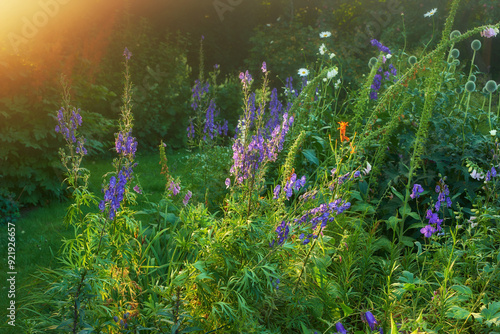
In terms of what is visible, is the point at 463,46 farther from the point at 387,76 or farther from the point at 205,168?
the point at 205,168

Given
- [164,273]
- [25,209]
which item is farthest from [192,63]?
[164,273]

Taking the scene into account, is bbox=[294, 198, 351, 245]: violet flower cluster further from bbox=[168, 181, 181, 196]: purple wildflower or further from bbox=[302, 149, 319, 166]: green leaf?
bbox=[302, 149, 319, 166]: green leaf

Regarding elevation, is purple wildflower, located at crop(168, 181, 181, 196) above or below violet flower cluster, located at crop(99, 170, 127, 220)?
below

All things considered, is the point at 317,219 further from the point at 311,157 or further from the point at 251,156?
the point at 311,157

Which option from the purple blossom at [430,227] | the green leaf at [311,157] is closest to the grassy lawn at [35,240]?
the green leaf at [311,157]

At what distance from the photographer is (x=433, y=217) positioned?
2836 mm

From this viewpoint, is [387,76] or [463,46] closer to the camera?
[387,76]

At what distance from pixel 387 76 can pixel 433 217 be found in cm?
279

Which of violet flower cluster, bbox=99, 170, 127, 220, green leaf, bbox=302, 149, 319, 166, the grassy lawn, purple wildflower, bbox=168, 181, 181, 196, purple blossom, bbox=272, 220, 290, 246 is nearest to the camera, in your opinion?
violet flower cluster, bbox=99, 170, 127, 220

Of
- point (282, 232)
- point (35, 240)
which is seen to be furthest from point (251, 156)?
point (35, 240)

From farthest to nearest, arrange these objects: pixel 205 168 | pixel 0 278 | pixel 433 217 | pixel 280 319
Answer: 1. pixel 205 168
2. pixel 0 278
3. pixel 433 217
4. pixel 280 319

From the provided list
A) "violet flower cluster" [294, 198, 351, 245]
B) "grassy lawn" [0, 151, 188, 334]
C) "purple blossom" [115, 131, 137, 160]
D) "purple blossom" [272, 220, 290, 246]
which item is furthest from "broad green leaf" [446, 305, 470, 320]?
"grassy lawn" [0, 151, 188, 334]

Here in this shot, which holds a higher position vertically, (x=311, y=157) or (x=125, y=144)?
(x=125, y=144)

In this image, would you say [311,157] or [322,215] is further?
[311,157]
